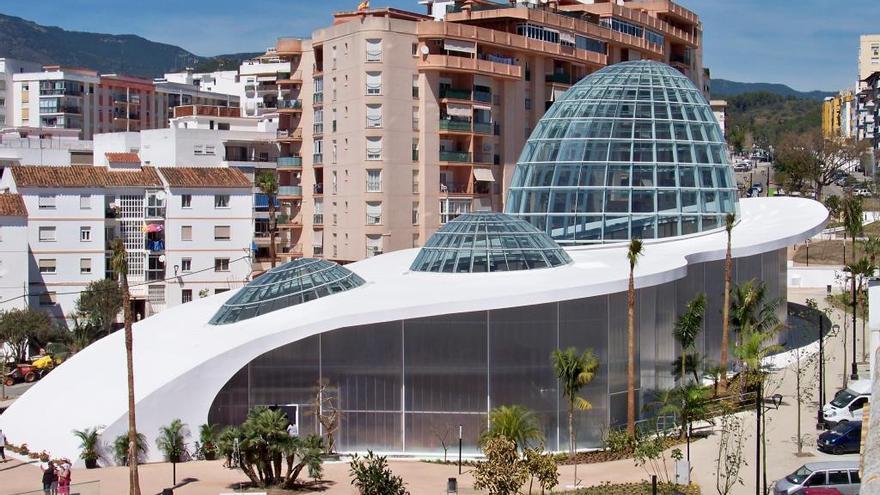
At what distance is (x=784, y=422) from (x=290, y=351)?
694 inches

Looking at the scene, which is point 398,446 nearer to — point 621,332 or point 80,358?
point 621,332

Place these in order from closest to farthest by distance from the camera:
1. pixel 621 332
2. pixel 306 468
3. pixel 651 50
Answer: pixel 306 468
pixel 621 332
pixel 651 50

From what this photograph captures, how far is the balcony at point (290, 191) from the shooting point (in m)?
81.2

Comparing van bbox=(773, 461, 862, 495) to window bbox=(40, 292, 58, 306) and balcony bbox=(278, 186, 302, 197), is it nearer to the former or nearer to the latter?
window bbox=(40, 292, 58, 306)

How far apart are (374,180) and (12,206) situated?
68.4ft

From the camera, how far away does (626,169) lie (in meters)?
56.8

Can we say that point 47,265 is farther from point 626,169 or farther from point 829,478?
point 829,478

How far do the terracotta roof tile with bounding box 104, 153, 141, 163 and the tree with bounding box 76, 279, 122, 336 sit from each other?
1566 cm

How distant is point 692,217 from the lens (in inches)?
2265

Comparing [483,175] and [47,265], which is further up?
[483,175]

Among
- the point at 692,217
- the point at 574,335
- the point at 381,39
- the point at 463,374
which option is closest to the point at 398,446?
the point at 463,374

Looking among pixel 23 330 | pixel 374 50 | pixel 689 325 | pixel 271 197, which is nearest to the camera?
pixel 689 325

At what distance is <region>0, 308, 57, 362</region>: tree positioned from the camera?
65.4 meters

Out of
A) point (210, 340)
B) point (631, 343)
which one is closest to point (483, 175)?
point (631, 343)
